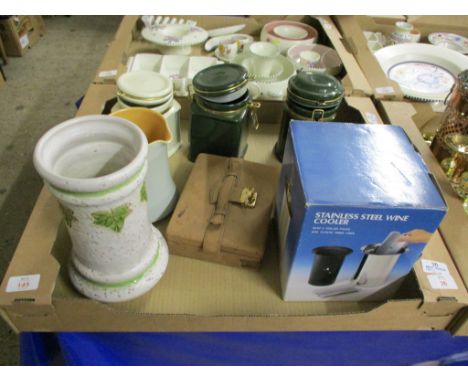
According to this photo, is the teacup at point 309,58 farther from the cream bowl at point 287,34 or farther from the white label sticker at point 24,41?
the white label sticker at point 24,41

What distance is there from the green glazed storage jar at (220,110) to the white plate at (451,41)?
2.68ft

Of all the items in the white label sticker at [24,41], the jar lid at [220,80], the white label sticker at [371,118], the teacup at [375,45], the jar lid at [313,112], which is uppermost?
the jar lid at [220,80]

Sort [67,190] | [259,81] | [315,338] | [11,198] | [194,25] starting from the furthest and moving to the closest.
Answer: [11,198] → [194,25] → [259,81] → [315,338] → [67,190]

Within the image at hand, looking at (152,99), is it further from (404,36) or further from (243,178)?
(404,36)

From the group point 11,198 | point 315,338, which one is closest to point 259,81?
point 315,338

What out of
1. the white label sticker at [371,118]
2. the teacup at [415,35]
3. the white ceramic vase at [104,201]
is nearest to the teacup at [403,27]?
the teacup at [415,35]

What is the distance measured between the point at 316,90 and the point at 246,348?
0.46 m

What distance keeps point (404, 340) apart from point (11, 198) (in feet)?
4.12

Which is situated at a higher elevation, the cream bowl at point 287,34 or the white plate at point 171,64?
the cream bowl at point 287,34

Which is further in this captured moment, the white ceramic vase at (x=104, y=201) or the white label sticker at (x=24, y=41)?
the white label sticker at (x=24, y=41)

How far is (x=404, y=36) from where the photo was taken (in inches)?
47.0

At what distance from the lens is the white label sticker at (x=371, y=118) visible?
81 cm

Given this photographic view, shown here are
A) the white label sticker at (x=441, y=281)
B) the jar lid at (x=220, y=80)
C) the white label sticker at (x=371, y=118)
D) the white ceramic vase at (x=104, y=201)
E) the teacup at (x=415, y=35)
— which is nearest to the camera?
the white ceramic vase at (x=104, y=201)

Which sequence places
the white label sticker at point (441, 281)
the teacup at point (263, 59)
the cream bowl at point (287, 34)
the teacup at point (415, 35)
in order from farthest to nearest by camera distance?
the teacup at point (415, 35), the cream bowl at point (287, 34), the teacup at point (263, 59), the white label sticker at point (441, 281)
